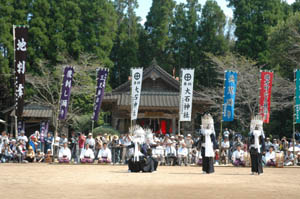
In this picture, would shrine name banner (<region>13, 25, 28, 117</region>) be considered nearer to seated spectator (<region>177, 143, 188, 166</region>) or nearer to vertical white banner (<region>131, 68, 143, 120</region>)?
vertical white banner (<region>131, 68, 143, 120</region>)

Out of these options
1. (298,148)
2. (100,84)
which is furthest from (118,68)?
(298,148)

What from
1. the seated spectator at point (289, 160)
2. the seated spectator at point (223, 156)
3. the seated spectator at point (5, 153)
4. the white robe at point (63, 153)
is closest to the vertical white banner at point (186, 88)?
the seated spectator at point (223, 156)

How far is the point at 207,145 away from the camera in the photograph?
53.1ft

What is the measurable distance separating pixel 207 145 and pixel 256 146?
1667 mm

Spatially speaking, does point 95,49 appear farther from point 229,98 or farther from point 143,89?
point 229,98

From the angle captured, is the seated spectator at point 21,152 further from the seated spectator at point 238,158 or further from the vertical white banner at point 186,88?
the seated spectator at point 238,158

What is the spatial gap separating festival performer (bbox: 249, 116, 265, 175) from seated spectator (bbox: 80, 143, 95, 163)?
8025mm

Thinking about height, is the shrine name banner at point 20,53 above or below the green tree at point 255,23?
below

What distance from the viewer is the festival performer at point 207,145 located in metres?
15.9

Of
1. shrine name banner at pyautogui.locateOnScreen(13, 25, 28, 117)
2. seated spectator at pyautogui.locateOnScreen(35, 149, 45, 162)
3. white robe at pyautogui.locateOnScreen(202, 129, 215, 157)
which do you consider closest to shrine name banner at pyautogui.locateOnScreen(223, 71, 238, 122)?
white robe at pyautogui.locateOnScreen(202, 129, 215, 157)

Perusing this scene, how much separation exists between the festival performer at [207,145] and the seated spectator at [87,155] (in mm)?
6516

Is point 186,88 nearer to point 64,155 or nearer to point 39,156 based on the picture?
point 64,155

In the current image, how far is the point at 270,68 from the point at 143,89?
1128 cm

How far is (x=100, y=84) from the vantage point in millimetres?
22891
